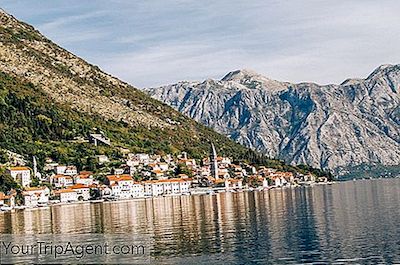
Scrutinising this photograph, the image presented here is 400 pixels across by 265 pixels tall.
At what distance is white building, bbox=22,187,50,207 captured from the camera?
151m

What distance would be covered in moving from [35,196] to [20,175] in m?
9.81

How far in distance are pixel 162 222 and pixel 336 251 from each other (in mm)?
36866

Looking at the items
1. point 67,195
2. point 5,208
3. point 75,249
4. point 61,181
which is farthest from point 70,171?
point 75,249

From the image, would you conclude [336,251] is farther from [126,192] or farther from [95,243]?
[126,192]

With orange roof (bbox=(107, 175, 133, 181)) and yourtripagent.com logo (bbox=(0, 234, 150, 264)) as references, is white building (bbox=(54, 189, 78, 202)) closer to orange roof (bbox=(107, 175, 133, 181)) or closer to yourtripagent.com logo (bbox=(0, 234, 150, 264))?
orange roof (bbox=(107, 175, 133, 181))

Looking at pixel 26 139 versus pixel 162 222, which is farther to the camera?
pixel 26 139

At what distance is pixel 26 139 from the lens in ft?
617

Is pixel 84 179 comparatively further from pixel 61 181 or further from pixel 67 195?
pixel 67 195

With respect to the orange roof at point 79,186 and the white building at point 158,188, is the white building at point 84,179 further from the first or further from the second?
the white building at point 158,188

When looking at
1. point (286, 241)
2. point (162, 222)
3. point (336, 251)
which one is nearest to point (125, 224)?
point (162, 222)

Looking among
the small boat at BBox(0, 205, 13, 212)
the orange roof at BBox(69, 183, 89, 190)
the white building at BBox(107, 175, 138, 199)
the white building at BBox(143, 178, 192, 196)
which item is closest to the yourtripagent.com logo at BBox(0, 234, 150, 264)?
the small boat at BBox(0, 205, 13, 212)

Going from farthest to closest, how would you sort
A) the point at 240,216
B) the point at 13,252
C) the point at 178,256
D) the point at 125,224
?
the point at 240,216, the point at 125,224, the point at 13,252, the point at 178,256

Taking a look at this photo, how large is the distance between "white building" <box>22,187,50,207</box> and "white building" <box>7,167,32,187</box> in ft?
15.5

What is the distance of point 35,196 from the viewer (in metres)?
155
